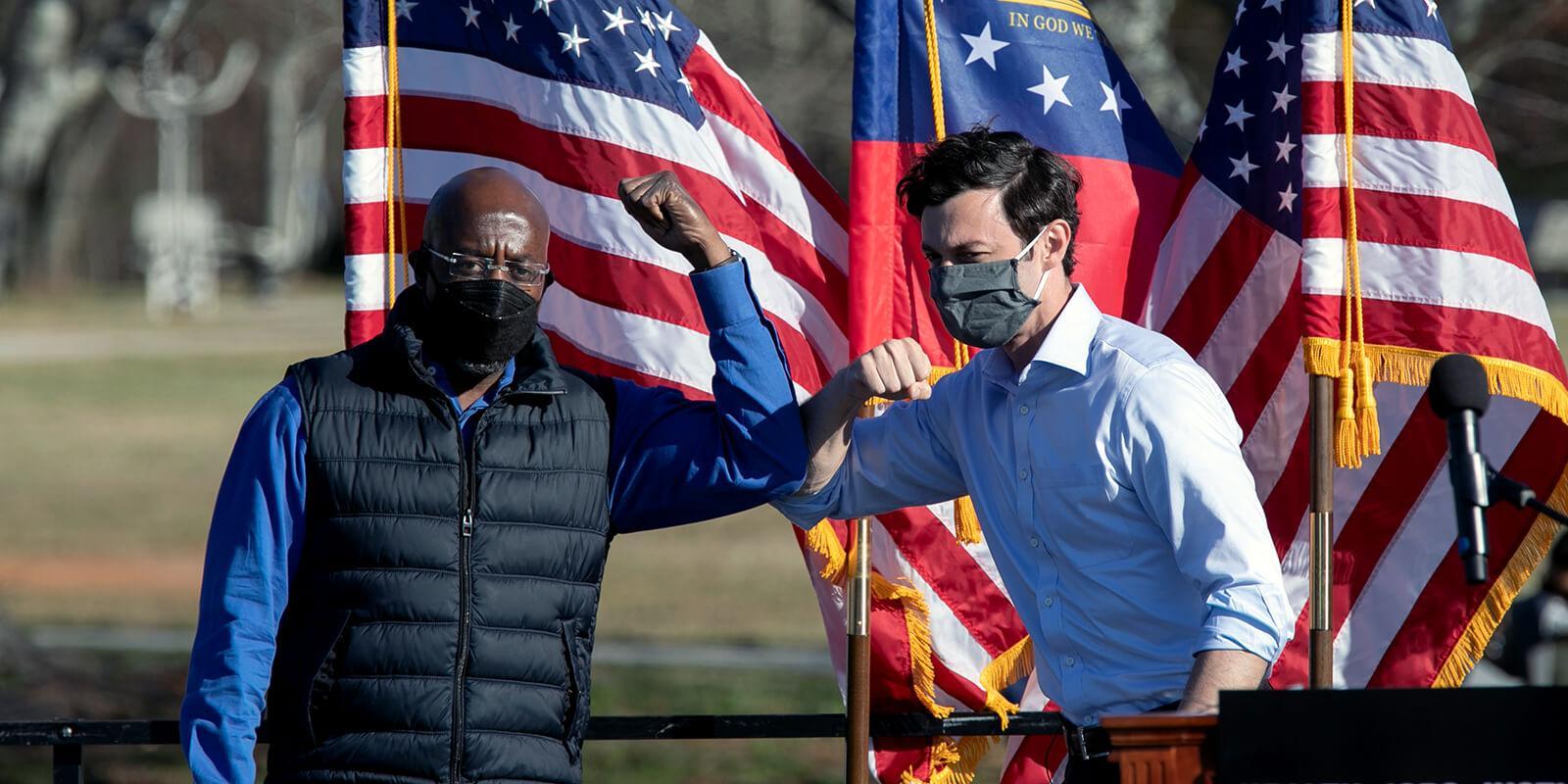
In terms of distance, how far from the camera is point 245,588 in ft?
11.4

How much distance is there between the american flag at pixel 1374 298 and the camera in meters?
4.91

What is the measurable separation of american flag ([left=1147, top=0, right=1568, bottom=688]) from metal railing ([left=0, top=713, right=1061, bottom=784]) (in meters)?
0.92

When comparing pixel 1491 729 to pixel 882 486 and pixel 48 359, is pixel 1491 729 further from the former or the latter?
pixel 48 359

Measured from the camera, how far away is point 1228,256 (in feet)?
16.7

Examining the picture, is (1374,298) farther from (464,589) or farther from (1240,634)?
(464,589)

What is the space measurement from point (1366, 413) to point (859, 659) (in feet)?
4.68

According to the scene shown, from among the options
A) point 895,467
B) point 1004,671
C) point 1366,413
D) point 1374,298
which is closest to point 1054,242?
point 895,467

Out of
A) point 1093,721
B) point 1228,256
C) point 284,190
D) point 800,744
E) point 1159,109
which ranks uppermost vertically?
point 284,190

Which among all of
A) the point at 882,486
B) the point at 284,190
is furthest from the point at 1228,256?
the point at 284,190

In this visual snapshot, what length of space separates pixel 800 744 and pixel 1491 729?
7789mm

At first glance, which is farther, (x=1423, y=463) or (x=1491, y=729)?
(x=1423, y=463)

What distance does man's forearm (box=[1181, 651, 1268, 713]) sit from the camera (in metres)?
3.37

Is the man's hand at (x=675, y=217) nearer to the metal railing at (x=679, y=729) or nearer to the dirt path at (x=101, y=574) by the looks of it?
the metal railing at (x=679, y=729)

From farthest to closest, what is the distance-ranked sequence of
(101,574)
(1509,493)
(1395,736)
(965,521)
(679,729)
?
(101,574) < (965,521) < (679,729) < (1509,493) < (1395,736)
